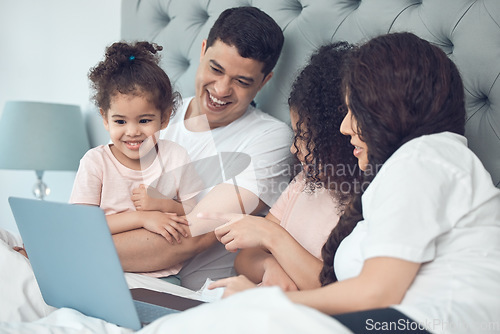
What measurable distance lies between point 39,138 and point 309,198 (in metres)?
1.63

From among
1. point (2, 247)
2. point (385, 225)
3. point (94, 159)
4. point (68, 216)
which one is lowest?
point (2, 247)

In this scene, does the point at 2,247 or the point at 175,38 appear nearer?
the point at 2,247

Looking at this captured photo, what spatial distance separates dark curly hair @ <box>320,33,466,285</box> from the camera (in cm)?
99

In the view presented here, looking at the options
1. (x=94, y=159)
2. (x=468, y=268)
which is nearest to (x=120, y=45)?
(x=94, y=159)

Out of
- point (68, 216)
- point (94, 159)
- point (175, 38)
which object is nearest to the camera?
point (68, 216)

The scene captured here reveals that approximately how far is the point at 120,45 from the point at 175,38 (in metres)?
0.60

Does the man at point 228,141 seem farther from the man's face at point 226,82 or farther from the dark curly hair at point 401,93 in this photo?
the dark curly hair at point 401,93

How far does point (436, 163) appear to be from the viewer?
0.89m

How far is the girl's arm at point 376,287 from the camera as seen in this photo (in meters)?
0.84

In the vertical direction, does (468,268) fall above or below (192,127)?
above

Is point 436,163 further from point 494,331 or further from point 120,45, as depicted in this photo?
point 120,45

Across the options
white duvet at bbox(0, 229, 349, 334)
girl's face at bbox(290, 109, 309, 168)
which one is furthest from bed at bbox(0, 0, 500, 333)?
girl's face at bbox(290, 109, 309, 168)

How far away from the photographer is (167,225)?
1479 millimetres

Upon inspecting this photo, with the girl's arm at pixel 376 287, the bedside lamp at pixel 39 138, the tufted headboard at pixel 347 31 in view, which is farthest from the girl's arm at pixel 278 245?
the bedside lamp at pixel 39 138
